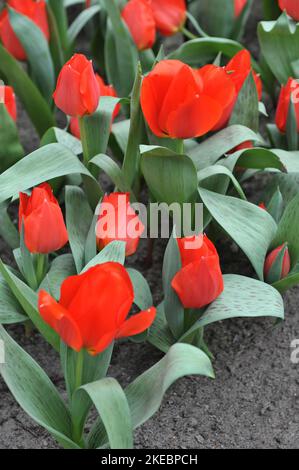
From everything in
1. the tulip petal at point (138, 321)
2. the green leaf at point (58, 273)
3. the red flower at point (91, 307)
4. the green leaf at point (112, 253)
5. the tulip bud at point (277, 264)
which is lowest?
the tulip bud at point (277, 264)

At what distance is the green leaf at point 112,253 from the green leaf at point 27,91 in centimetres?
59

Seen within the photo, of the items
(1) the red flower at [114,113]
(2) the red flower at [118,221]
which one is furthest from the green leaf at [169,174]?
(1) the red flower at [114,113]

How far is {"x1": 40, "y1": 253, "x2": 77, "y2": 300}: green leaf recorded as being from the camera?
4.65 ft

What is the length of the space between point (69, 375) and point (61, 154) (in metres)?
0.41

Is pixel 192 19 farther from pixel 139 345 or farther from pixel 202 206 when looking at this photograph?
pixel 139 345

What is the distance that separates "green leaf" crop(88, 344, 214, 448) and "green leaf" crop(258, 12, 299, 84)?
0.79m

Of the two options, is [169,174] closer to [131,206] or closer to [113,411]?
[131,206]

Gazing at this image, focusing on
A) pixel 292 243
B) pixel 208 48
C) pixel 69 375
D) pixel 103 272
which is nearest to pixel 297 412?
pixel 292 243

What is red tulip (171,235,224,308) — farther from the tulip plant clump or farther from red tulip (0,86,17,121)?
red tulip (0,86,17,121)

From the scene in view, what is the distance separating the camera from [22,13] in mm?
1828

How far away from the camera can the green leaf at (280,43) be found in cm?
172

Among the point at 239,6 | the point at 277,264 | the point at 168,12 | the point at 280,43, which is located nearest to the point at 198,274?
the point at 277,264

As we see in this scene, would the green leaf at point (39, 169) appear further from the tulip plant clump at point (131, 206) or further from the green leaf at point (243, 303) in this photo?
the green leaf at point (243, 303)

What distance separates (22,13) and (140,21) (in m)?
0.24
